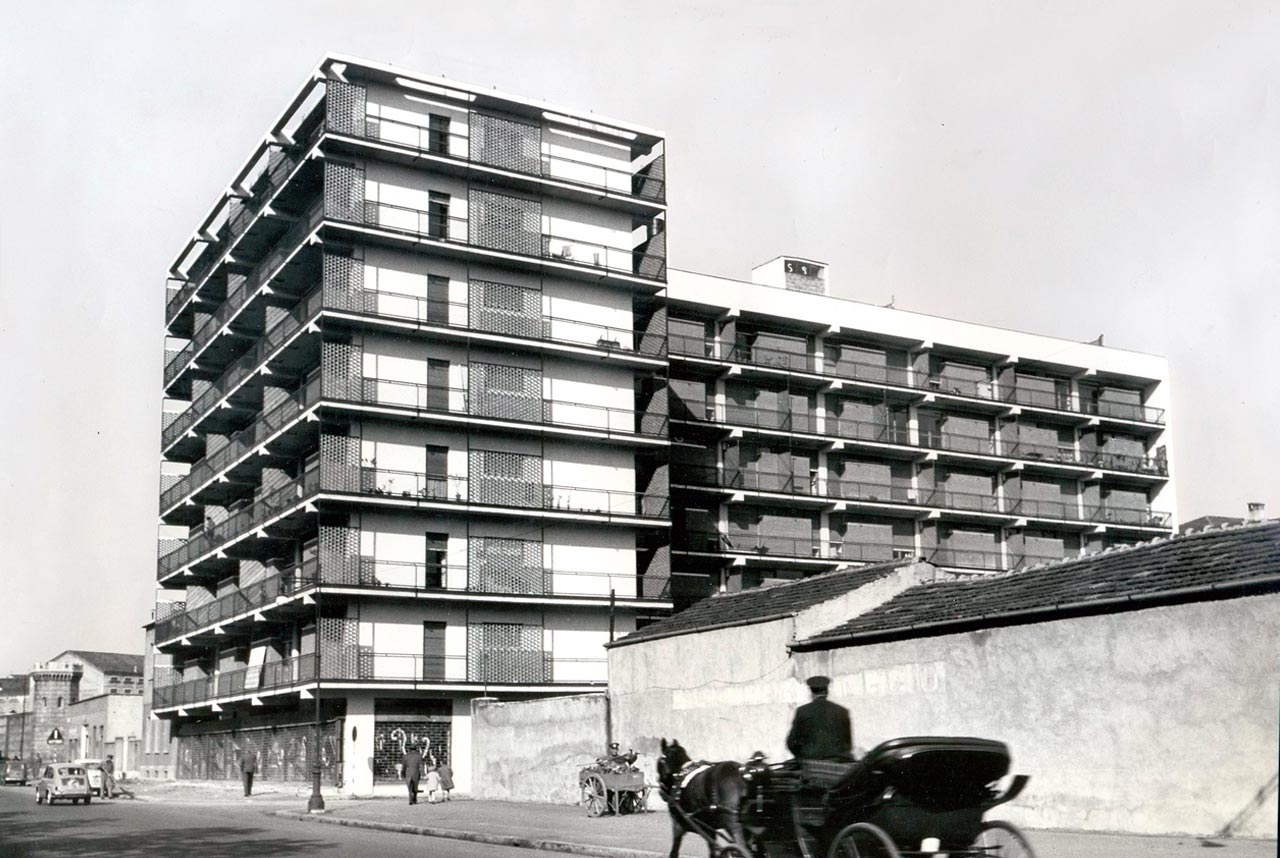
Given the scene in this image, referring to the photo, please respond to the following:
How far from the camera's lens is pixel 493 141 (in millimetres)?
47156

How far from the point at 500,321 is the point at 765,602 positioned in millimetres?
22224

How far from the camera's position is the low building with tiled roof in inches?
658

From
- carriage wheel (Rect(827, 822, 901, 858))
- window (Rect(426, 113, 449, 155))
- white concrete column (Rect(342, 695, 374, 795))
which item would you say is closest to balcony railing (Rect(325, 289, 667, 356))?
window (Rect(426, 113, 449, 155))

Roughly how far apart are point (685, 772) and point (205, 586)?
5141cm

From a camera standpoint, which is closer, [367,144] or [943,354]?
[367,144]

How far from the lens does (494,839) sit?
20766 millimetres

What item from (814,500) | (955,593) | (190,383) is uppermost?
(190,383)

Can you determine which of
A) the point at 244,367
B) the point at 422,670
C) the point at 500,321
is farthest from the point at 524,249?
the point at 422,670

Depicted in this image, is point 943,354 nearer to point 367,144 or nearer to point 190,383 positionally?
point 367,144

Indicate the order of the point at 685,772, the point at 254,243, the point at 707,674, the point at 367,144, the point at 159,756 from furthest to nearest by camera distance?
1. the point at 159,756
2. the point at 254,243
3. the point at 367,144
4. the point at 707,674
5. the point at 685,772

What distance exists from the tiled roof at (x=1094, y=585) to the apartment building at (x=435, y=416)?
22070mm

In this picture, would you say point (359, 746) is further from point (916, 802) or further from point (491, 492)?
point (916, 802)

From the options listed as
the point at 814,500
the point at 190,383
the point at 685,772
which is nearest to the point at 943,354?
the point at 814,500

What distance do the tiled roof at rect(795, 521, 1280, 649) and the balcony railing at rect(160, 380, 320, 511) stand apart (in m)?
25.7
